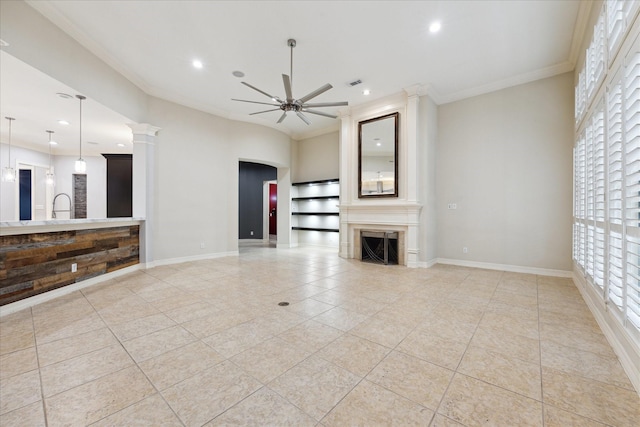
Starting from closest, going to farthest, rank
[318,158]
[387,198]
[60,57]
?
[60,57] < [387,198] < [318,158]

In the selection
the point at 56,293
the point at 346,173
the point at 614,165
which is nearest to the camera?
the point at 614,165

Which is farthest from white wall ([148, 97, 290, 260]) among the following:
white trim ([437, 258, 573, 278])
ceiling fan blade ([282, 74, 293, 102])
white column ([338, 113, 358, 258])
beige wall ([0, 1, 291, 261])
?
white trim ([437, 258, 573, 278])

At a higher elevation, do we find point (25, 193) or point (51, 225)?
point (25, 193)

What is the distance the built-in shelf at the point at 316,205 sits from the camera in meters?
7.72

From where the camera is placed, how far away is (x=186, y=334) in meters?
2.37

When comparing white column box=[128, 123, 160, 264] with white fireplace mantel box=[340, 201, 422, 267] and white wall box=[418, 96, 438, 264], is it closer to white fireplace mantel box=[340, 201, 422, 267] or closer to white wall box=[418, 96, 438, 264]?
white fireplace mantel box=[340, 201, 422, 267]

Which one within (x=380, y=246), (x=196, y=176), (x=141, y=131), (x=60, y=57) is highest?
(x=60, y=57)

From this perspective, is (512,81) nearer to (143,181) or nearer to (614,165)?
(614,165)

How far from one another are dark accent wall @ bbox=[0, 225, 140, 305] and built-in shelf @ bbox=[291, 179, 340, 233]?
4.61m

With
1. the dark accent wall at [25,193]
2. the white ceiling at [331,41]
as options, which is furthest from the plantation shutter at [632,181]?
the dark accent wall at [25,193]

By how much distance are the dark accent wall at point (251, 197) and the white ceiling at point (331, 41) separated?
14.9ft

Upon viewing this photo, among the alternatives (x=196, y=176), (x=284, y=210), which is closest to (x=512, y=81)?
(x=284, y=210)

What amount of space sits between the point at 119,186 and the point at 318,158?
616 centimetres

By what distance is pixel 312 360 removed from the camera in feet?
6.39
